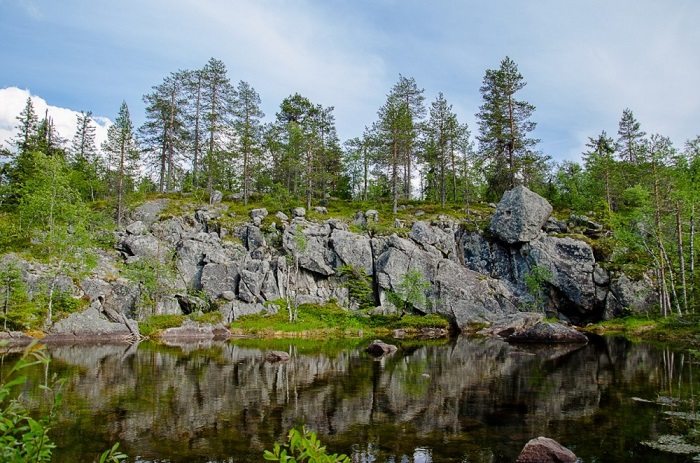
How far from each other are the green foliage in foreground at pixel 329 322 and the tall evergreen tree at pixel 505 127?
3199cm

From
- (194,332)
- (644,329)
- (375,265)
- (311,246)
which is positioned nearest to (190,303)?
(194,332)

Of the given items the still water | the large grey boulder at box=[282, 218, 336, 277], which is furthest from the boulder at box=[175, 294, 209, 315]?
the still water

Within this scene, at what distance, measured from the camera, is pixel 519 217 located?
2388 inches

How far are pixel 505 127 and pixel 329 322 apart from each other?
44.0 metres

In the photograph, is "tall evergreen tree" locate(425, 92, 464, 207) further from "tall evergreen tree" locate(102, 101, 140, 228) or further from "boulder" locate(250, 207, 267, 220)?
"tall evergreen tree" locate(102, 101, 140, 228)

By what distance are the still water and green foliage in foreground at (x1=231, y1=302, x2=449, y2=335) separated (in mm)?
19365

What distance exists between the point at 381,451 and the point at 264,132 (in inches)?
2890

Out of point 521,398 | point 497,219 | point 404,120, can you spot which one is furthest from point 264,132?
point 521,398

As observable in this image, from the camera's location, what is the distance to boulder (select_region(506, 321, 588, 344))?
41.0m

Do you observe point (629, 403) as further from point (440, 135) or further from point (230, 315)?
point (440, 135)

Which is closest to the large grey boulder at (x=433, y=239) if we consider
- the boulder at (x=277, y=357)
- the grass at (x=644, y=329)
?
the grass at (x=644, y=329)

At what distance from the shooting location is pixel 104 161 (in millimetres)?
83312

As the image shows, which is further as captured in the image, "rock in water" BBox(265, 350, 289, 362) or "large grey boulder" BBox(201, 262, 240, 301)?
"large grey boulder" BBox(201, 262, 240, 301)

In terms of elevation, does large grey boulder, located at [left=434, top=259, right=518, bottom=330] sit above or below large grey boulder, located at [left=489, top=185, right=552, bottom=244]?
below
